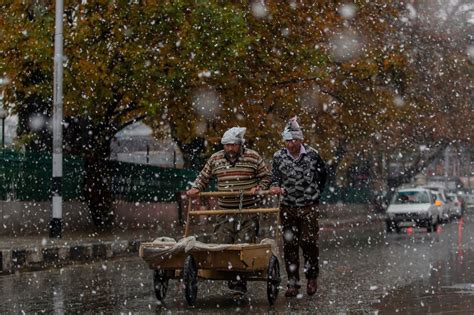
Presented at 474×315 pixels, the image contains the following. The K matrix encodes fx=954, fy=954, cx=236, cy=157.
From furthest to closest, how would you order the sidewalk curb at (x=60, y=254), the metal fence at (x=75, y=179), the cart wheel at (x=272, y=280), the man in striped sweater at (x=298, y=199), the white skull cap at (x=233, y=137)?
the metal fence at (x=75, y=179) < the sidewalk curb at (x=60, y=254) < the man in striped sweater at (x=298, y=199) < the white skull cap at (x=233, y=137) < the cart wheel at (x=272, y=280)

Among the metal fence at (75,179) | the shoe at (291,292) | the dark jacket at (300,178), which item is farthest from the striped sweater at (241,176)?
the metal fence at (75,179)

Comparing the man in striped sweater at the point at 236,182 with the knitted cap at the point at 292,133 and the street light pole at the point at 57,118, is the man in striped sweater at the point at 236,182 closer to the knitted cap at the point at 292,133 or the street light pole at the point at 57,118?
the knitted cap at the point at 292,133

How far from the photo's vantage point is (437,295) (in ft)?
34.9

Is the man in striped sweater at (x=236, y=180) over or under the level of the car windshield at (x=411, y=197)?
over

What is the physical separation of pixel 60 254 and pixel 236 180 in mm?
7063

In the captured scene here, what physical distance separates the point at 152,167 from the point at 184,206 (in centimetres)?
234

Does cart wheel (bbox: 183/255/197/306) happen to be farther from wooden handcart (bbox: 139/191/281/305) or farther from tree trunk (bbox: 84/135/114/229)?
tree trunk (bbox: 84/135/114/229)

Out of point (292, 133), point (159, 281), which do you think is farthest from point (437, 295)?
point (159, 281)

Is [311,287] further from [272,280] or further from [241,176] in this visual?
[241,176]

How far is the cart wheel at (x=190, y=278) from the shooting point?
30.2 feet

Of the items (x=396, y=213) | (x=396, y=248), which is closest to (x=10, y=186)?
(x=396, y=248)

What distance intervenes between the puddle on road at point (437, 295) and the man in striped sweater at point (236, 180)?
5.37ft

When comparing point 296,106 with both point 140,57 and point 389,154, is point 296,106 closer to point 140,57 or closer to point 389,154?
point 140,57

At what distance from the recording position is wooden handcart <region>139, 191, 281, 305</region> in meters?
9.30
